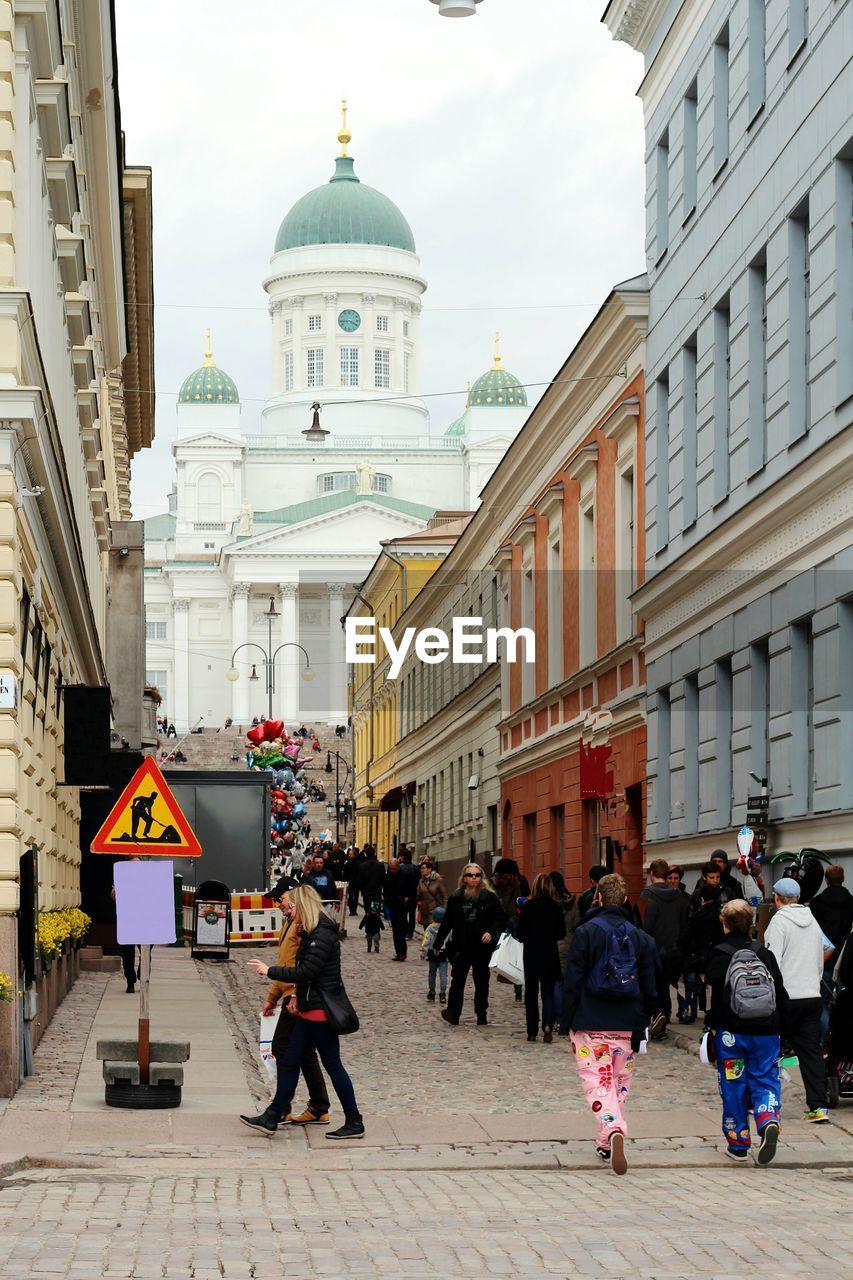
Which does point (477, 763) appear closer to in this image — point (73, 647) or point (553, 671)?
point (553, 671)

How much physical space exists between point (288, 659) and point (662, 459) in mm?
110209

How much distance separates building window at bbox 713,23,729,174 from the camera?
77.9 ft

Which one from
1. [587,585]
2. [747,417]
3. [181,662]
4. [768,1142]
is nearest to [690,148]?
[747,417]

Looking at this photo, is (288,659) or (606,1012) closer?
(606,1012)

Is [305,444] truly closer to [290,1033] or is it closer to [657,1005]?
[290,1033]

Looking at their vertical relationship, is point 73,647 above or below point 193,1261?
above

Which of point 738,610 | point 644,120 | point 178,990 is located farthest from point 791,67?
point 178,990

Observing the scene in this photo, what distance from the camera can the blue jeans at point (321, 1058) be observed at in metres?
12.8

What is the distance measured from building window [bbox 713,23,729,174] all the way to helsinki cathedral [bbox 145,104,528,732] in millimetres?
112558

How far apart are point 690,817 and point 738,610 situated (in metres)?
3.09

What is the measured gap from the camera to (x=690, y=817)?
2450 centimetres

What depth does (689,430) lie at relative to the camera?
82.5ft

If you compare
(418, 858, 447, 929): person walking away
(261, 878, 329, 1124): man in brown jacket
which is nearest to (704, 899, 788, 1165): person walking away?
(261, 878, 329, 1124): man in brown jacket

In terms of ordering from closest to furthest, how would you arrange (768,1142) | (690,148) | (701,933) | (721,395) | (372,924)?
(768,1142), (701,933), (721,395), (690,148), (372,924)
